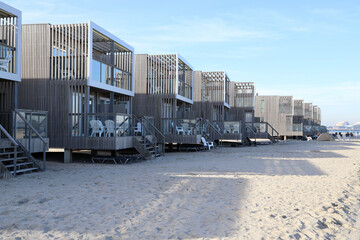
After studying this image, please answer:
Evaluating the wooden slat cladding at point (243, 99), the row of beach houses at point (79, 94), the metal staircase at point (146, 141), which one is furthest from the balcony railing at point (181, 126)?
the wooden slat cladding at point (243, 99)

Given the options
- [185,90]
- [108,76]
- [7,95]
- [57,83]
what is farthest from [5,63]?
[185,90]

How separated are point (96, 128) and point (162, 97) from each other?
6609 mm

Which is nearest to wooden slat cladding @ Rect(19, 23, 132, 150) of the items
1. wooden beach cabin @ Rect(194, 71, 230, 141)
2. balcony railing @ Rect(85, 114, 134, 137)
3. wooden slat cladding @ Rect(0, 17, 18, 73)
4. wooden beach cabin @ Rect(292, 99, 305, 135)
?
balcony railing @ Rect(85, 114, 134, 137)

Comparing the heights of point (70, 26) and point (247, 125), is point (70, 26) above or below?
above

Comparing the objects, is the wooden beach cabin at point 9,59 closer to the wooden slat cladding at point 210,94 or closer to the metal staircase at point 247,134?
the wooden slat cladding at point 210,94

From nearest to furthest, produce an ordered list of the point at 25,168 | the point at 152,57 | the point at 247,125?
the point at 25,168 → the point at 152,57 → the point at 247,125

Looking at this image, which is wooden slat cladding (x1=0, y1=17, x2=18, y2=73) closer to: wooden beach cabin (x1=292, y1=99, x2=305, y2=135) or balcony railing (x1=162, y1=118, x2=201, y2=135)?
balcony railing (x1=162, y1=118, x2=201, y2=135)

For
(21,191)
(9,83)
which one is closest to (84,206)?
(21,191)

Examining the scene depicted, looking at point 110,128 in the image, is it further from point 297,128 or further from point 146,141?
point 297,128

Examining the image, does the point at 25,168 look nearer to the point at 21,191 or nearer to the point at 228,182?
the point at 21,191

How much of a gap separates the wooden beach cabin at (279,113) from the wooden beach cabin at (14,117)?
33.3 meters

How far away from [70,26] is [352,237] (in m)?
11.7

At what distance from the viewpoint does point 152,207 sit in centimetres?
612

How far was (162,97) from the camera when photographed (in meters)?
18.8
